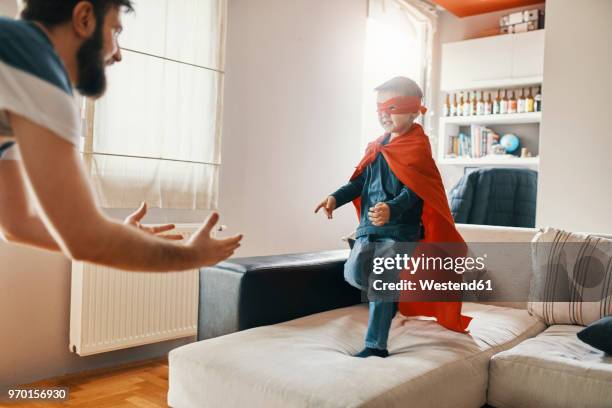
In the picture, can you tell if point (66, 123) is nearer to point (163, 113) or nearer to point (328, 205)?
point (328, 205)

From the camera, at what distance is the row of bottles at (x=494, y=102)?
4.96m

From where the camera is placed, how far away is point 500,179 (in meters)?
3.92

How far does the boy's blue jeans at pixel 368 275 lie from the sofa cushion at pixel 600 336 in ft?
2.17

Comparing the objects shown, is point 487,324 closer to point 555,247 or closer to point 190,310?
point 555,247

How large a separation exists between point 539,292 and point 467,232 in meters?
0.49

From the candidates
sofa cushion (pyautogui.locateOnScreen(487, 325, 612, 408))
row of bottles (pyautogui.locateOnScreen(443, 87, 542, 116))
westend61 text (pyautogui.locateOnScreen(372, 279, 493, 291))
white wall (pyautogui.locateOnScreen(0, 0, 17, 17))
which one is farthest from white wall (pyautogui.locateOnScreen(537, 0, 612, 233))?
white wall (pyautogui.locateOnScreen(0, 0, 17, 17))

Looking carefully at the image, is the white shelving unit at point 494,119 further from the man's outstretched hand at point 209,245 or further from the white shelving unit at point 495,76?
the man's outstretched hand at point 209,245

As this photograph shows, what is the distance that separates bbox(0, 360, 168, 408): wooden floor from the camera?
2.46 meters

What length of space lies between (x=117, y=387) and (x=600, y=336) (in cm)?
209

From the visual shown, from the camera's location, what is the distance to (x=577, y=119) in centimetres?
374

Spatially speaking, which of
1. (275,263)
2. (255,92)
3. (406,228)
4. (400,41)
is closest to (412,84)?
(406,228)

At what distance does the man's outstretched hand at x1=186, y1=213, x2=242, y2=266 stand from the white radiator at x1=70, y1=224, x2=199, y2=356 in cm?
193

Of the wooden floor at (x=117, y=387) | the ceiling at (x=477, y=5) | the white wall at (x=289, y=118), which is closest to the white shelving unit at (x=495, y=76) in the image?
the ceiling at (x=477, y=5)

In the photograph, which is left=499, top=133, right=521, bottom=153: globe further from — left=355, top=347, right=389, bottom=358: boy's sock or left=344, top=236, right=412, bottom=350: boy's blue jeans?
left=355, top=347, right=389, bottom=358: boy's sock
